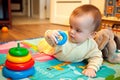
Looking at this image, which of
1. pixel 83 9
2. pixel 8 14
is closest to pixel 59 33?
pixel 83 9

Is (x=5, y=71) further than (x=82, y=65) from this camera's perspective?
No

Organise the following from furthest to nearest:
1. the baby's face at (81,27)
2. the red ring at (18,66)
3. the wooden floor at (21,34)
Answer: the wooden floor at (21,34) < the baby's face at (81,27) < the red ring at (18,66)

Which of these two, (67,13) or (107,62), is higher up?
(67,13)

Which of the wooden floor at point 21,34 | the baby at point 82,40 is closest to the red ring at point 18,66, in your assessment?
the baby at point 82,40

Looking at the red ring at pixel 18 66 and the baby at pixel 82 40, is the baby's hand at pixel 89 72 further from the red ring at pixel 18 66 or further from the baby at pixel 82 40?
the red ring at pixel 18 66

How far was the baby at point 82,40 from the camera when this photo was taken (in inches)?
28.0

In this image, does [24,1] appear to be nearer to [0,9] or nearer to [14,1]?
[14,1]

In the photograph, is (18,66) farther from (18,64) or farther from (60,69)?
(60,69)

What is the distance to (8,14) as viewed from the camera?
2.00 m

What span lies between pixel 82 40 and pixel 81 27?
0.26 feet

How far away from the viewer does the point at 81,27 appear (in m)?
0.72

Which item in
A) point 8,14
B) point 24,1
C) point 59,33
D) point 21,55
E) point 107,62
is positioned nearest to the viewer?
point 21,55

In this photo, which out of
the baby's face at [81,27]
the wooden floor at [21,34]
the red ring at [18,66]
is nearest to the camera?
the red ring at [18,66]

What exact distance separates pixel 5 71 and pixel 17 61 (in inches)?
2.9
